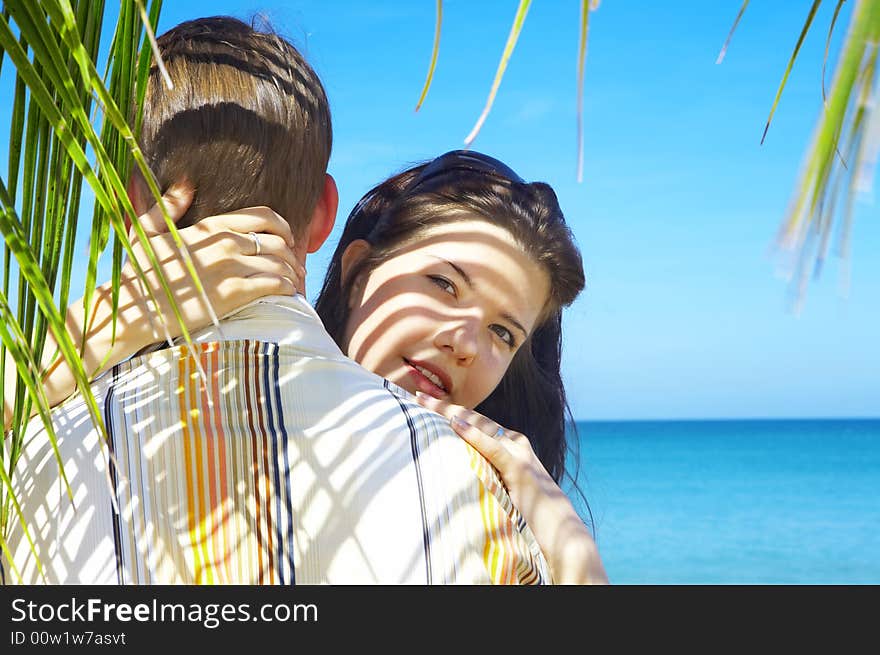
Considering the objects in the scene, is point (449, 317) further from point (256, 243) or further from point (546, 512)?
point (256, 243)

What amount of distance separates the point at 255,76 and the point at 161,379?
0.57 meters

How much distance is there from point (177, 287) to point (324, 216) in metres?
0.42

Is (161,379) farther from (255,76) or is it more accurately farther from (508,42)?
(508,42)

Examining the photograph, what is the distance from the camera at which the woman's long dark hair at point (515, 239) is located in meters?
2.74

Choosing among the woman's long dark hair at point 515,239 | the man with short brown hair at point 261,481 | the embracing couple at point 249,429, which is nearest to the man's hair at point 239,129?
the embracing couple at point 249,429

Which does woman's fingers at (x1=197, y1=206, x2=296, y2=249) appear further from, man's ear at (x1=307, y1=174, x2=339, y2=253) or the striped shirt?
the striped shirt

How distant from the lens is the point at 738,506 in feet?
99.6

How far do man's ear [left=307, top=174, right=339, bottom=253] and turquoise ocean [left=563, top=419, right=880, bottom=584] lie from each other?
11352 mm

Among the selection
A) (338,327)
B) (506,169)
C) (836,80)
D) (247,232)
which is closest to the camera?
(836,80)

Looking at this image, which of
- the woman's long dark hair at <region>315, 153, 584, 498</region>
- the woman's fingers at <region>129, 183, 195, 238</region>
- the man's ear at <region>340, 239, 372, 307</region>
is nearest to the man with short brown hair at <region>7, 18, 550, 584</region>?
the woman's fingers at <region>129, 183, 195, 238</region>

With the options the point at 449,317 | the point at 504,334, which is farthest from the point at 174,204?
the point at 504,334

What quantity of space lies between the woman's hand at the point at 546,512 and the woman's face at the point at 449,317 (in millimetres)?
601

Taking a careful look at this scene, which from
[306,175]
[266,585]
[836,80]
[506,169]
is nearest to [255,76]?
[306,175]
